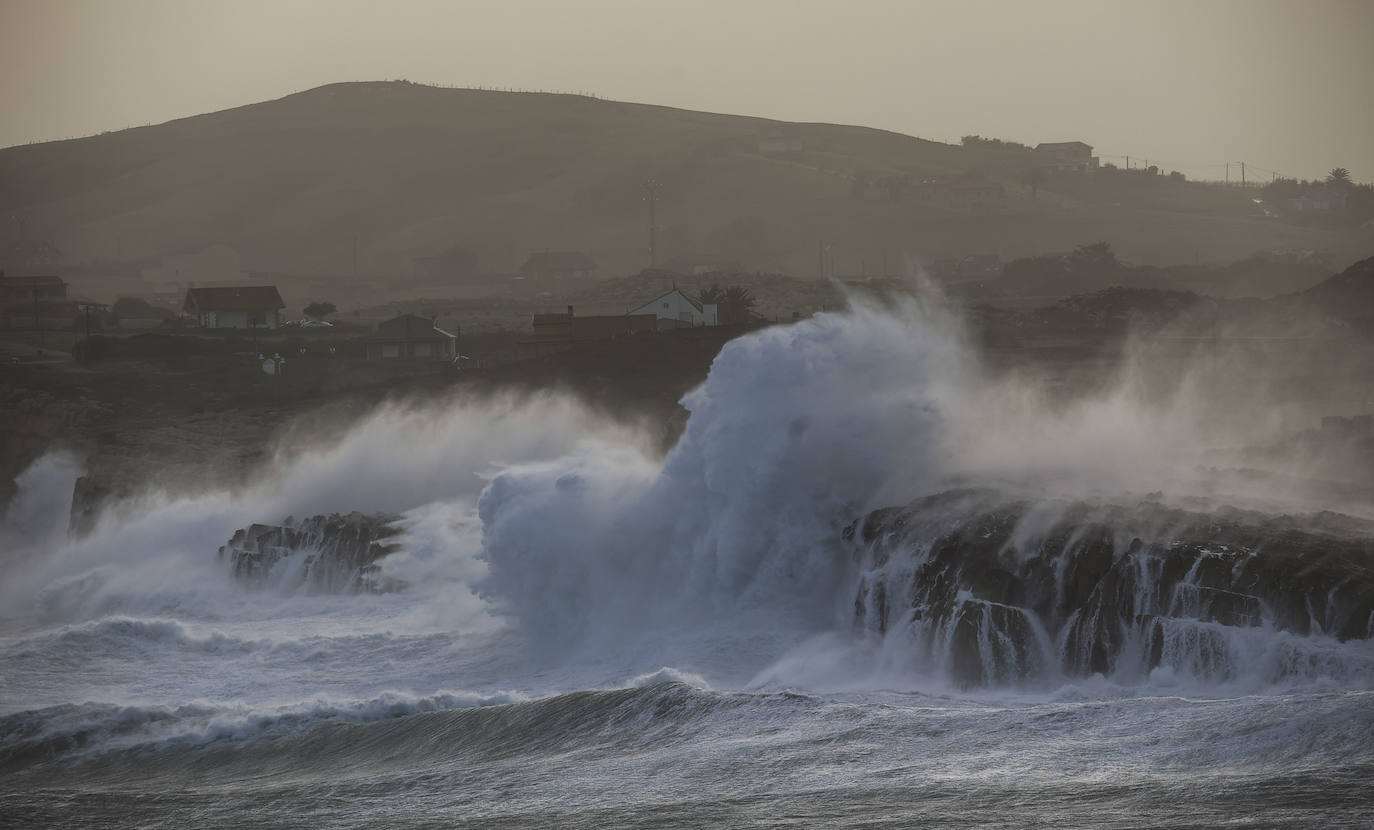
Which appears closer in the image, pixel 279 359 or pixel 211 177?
pixel 279 359

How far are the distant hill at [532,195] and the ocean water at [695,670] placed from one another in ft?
290

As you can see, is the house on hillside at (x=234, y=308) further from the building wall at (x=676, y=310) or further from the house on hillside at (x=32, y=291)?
the building wall at (x=676, y=310)

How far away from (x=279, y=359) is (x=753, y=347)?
40.8 metres

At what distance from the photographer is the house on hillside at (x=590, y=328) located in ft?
201

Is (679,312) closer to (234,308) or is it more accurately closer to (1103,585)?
(234,308)

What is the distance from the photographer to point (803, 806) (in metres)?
14.1

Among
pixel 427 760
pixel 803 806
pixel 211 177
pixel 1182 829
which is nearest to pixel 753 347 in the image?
pixel 427 760

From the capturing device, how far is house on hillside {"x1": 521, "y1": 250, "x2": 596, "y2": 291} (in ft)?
389

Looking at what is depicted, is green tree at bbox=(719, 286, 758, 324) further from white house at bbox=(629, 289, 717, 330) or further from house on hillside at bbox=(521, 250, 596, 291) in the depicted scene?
house on hillside at bbox=(521, 250, 596, 291)

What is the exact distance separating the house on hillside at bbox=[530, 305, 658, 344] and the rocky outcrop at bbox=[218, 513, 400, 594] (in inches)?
1020

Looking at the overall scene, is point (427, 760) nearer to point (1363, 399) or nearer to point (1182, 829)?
point (1182, 829)

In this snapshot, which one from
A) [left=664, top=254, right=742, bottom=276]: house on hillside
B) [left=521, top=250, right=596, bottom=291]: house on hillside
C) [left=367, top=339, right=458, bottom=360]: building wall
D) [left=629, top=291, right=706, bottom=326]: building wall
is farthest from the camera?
[left=521, top=250, right=596, bottom=291]: house on hillside

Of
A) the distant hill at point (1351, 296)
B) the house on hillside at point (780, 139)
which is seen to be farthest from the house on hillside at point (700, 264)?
the distant hill at point (1351, 296)

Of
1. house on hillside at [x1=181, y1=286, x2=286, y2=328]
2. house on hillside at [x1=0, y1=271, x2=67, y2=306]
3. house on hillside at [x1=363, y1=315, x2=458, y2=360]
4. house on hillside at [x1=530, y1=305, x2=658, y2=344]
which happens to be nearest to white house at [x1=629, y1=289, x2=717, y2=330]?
house on hillside at [x1=530, y1=305, x2=658, y2=344]
